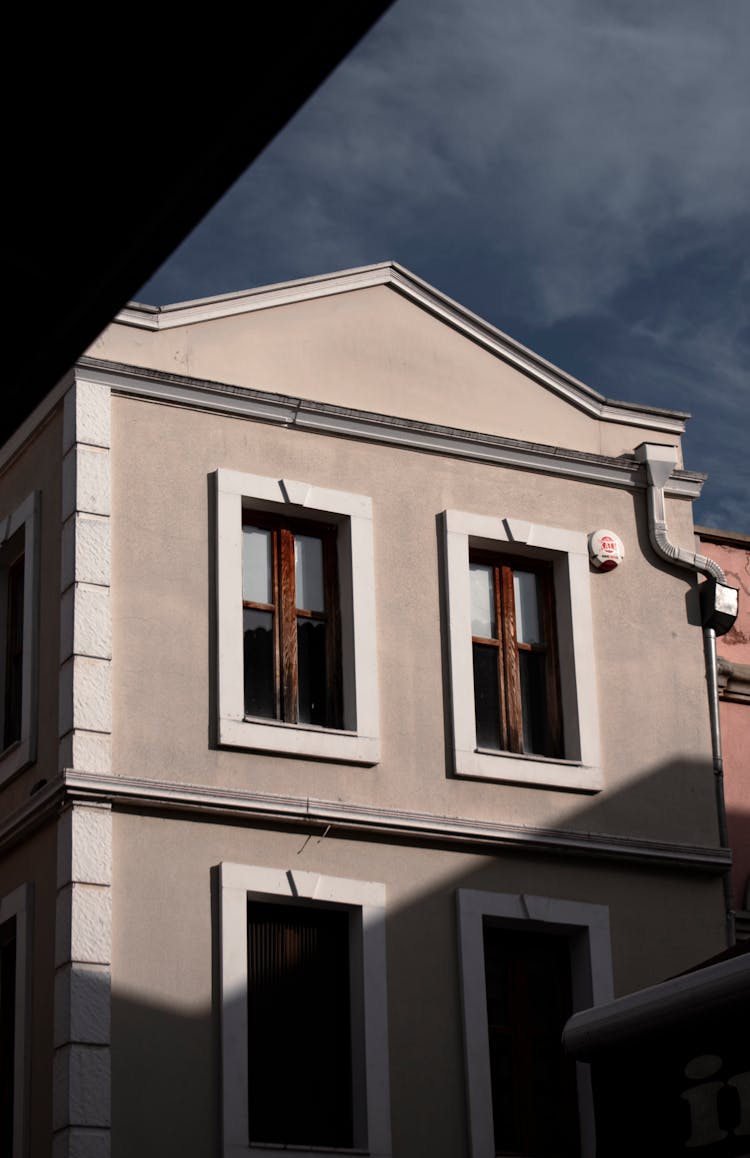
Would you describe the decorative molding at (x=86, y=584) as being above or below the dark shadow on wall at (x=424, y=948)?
above

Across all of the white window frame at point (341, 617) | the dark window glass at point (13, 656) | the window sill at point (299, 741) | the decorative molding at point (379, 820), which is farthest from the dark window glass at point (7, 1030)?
the white window frame at point (341, 617)

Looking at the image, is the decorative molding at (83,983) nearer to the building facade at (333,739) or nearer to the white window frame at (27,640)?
the building facade at (333,739)

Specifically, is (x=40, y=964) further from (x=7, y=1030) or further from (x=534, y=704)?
(x=534, y=704)

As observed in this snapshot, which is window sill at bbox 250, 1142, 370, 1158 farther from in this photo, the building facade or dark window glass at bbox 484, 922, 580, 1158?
dark window glass at bbox 484, 922, 580, 1158

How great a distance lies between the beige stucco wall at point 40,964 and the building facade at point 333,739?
0.04 meters

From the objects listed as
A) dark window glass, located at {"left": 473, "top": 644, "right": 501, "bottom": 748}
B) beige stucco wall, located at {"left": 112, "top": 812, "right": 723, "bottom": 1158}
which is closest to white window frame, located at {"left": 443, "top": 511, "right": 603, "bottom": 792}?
dark window glass, located at {"left": 473, "top": 644, "right": 501, "bottom": 748}

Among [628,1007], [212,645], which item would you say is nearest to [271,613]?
[212,645]

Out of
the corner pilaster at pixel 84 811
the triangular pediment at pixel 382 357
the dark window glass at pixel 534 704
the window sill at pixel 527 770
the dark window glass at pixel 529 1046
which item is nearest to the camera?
the corner pilaster at pixel 84 811

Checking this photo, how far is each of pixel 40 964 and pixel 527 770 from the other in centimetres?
442

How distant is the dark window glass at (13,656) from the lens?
1590 cm

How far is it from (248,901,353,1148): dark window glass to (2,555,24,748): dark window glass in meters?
2.78

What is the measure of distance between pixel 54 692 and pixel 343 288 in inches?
184

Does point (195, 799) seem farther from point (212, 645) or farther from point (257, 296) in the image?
point (257, 296)

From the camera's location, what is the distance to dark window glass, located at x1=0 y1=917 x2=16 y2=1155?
46.6 feet
